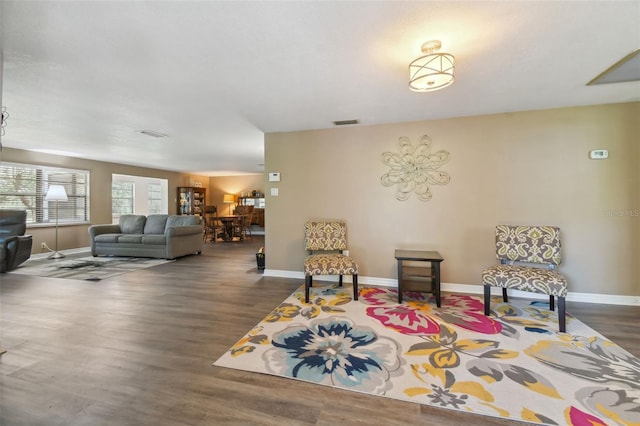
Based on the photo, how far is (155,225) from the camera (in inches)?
241

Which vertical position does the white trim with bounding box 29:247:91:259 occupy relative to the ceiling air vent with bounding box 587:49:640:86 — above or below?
below

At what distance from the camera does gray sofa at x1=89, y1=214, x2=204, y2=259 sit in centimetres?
547

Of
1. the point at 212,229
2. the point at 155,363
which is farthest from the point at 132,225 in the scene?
the point at 155,363

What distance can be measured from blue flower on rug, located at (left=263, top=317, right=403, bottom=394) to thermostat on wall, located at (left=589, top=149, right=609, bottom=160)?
10.6ft

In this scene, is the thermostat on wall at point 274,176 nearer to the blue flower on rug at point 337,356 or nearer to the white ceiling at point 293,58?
the white ceiling at point 293,58

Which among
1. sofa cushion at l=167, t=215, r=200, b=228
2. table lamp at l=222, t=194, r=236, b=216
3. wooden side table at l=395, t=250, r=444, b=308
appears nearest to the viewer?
wooden side table at l=395, t=250, r=444, b=308

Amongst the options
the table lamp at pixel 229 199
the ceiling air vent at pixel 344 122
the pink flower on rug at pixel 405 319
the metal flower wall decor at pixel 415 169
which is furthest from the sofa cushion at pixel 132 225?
the pink flower on rug at pixel 405 319

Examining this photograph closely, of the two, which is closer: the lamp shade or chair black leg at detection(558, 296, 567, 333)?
chair black leg at detection(558, 296, 567, 333)

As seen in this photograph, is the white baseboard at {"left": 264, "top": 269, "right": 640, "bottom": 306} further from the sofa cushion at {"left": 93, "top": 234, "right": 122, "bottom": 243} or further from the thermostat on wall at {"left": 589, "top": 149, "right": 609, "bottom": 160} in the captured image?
the sofa cushion at {"left": 93, "top": 234, "right": 122, "bottom": 243}

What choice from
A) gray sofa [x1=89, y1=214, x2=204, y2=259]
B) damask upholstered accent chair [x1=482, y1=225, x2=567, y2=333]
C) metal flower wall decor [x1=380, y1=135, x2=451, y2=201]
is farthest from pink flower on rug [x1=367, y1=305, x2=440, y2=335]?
gray sofa [x1=89, y1=214, x2=204, y2=259]

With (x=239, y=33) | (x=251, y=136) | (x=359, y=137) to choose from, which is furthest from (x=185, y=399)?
(x=251, y=136)

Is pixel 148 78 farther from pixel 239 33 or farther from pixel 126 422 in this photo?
pixel 126 422

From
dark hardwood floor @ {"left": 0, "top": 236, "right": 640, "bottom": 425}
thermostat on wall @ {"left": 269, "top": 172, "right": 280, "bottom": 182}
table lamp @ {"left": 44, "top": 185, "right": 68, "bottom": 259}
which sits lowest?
dark hardwood floor @ {"left": 0, "top": 236, "right": 640, "bottom": 425}

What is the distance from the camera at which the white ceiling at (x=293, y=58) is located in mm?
1589
